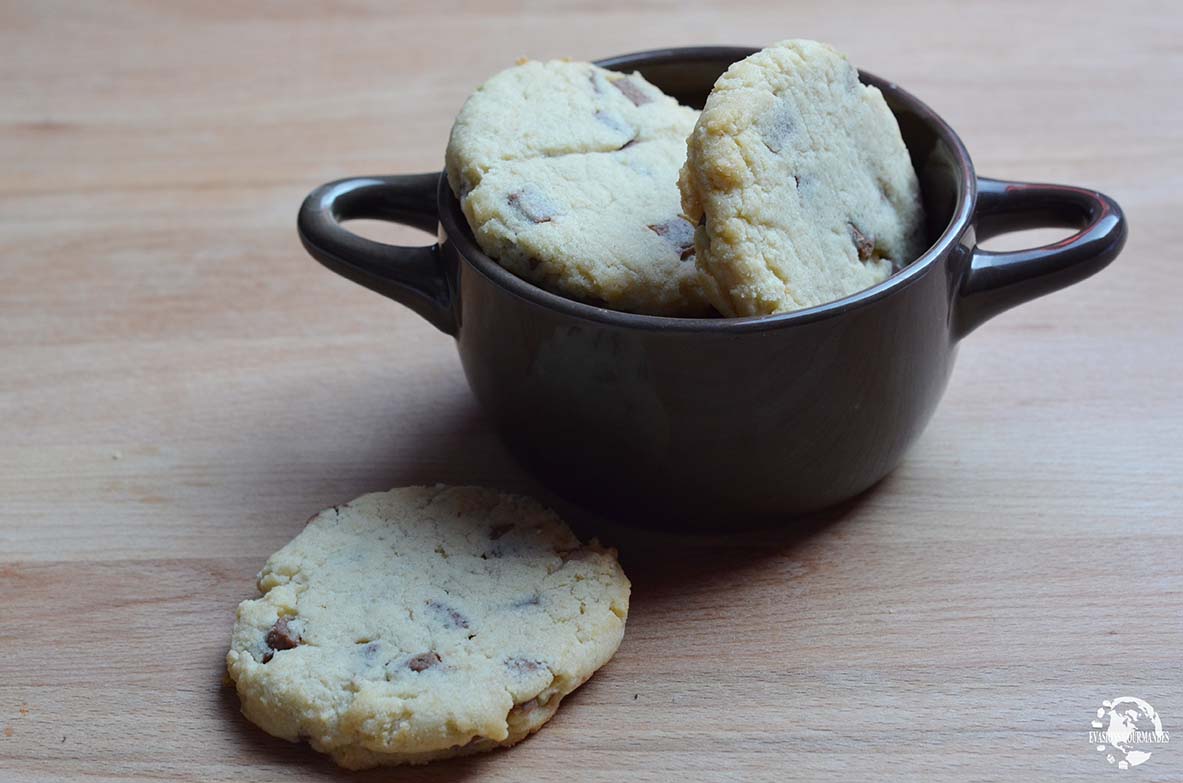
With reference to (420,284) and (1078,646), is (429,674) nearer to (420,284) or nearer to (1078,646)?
(420,284)

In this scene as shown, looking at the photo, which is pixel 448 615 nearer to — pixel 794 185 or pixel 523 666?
pixel 523 666

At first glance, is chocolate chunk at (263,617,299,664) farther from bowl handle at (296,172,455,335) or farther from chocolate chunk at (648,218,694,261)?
chocolate chunk at (648,218,694,261)

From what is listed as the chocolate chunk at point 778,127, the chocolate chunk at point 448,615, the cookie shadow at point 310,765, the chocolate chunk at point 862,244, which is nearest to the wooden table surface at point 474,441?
the cookie shadow at point 310,765

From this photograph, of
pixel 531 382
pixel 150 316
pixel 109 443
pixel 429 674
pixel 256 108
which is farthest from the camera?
pixel 256 108

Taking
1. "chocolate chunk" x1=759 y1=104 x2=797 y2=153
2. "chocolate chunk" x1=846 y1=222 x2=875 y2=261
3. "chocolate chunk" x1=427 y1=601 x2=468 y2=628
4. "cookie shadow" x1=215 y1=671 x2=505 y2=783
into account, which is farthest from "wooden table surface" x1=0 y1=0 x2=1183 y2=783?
"chocolate chunk" x1=759 y1=104 x2=797 y2=153

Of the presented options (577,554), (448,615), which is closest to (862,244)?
(577,554)

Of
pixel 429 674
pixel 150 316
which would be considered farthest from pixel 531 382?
pixel 150 316

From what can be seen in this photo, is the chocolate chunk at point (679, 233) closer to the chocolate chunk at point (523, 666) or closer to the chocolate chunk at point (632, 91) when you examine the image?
the chocolate chunk at point (632, 91)
